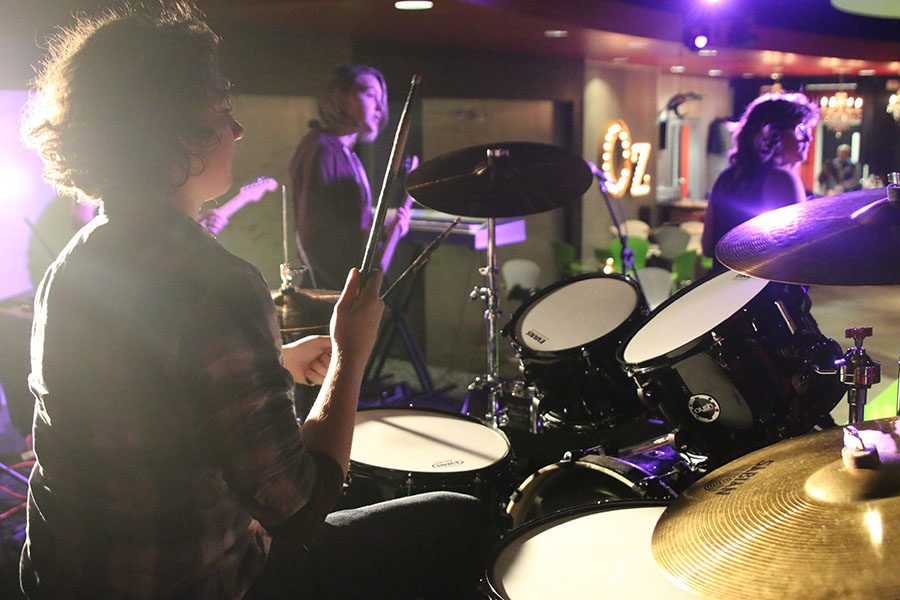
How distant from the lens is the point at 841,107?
14375 millimetres

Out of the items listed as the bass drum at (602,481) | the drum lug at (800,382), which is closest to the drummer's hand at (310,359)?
the bass drum at (602,481)

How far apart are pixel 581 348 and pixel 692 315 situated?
1.16 ft

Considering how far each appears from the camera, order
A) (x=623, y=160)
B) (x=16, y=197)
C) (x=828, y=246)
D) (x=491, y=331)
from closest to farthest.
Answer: (x=828, y=246), (x=491, y=331), (x=16, y=197), (x=623, y=160)

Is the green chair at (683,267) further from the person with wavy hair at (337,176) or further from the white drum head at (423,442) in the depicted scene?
the white drum head at (423,442)

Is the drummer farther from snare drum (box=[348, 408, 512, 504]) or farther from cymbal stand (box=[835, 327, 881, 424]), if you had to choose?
cymbal stand (box=[835, 327, 881, 424])

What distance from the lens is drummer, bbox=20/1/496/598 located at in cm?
112

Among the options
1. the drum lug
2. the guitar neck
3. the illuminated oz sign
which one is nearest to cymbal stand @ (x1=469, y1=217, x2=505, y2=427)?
the guitar neck

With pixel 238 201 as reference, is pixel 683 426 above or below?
below

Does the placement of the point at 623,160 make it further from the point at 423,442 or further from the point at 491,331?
the point at 423,442

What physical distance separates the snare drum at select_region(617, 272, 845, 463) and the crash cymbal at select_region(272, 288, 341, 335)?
1108 millimetres

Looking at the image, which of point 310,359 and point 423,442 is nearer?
point 310,359

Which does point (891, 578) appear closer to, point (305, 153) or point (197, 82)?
point (197, 82)

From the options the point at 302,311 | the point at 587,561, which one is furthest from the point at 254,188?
the point at 587,561

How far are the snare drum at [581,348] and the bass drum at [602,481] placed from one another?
0.24 meters
